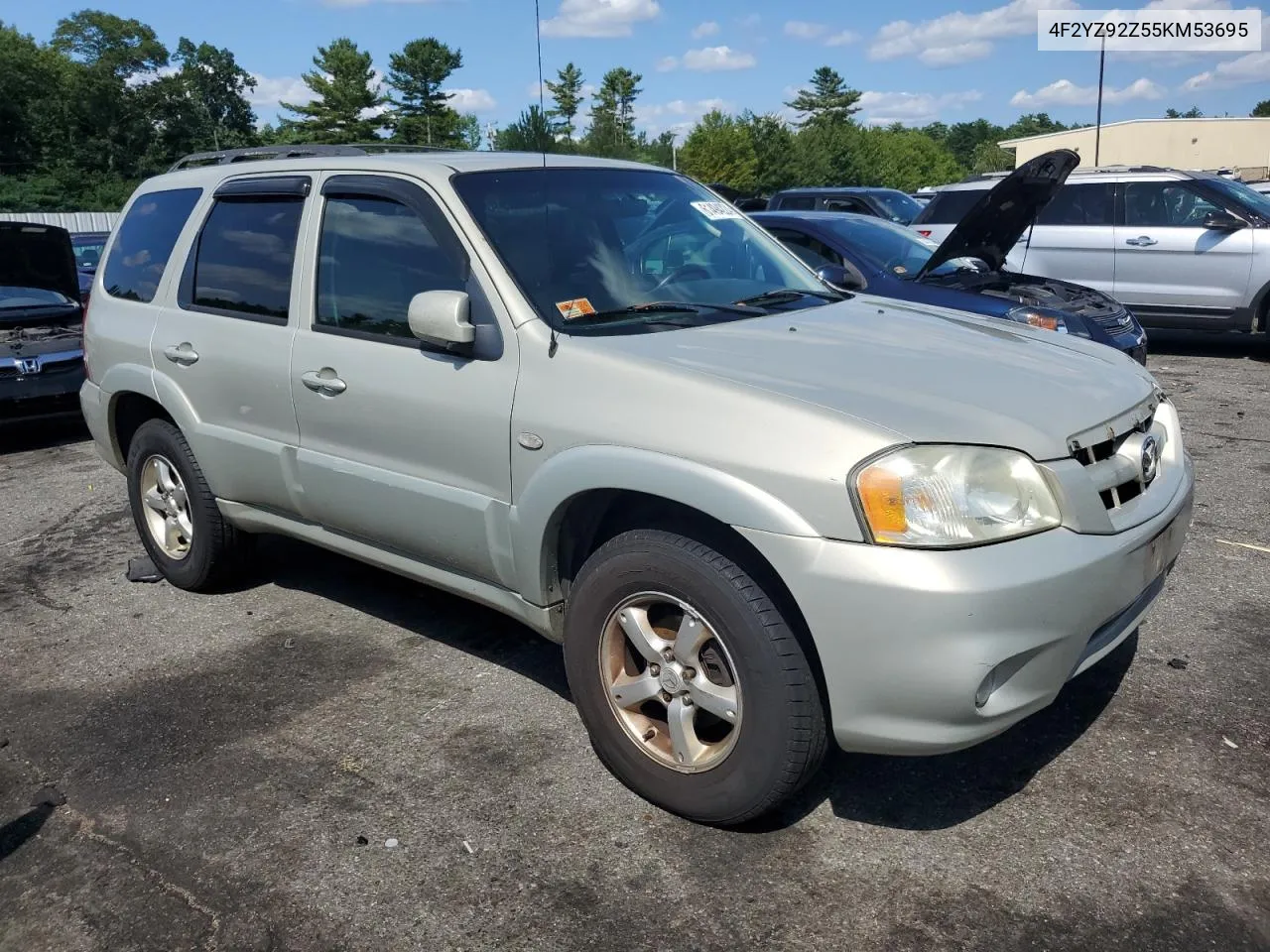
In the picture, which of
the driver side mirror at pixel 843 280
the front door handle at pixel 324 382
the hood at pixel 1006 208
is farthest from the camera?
the hood at pixel 1006 208

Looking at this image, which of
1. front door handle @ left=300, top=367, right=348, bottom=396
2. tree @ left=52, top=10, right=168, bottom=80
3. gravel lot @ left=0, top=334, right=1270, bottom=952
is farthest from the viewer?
tree @ left=52, top=10, right=168, bottom=80

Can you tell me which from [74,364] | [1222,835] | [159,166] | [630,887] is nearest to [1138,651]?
[1222,835]

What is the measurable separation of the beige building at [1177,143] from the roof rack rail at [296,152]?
3004 inches

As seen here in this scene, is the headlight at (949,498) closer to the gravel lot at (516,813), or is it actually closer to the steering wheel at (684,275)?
the gravel lot at (516,813)

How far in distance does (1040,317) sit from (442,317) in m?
5.12

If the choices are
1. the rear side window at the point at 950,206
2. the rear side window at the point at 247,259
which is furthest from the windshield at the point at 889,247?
the rear side window at the point at 247,259

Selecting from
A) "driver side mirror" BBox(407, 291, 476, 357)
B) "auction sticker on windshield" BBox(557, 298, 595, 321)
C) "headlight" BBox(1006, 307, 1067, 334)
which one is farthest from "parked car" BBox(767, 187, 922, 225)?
"driver side mirror" BBox(407, 291, 476, 357)

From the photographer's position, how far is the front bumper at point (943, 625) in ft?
8.33

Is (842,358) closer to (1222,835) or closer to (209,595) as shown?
(1222,835)

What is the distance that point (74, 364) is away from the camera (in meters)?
8.33

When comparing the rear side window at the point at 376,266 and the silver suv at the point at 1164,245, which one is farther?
the silver suv at the point at 1164,245

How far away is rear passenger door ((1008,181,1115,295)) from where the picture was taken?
11.2 metres

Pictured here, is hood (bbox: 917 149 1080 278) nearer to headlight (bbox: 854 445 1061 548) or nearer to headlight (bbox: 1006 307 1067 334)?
headlight (bbox: 1006 307 1067 334)

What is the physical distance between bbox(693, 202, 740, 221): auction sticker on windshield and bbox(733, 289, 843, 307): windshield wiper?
1.50 ft
